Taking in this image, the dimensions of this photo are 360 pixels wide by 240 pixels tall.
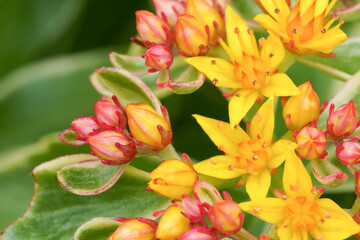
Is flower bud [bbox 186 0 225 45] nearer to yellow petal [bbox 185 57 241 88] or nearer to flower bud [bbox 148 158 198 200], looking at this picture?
yellow petal [bbox 185 57 241 88]

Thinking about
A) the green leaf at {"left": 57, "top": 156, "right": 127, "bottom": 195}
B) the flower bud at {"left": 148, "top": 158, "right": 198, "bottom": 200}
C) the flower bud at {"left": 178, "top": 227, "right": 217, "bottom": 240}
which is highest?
the green leaf at {"left": 57, "top": 156, "right": 127, "bottom": 195}

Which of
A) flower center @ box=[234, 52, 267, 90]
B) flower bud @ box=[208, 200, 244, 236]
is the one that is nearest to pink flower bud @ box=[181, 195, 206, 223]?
flower bud @ box=[208, 200, 244, 236]

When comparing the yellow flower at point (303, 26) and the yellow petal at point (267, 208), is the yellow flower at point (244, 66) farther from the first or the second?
the yellow petal at point (267, 208)

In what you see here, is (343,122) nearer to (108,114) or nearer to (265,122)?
(265,122)

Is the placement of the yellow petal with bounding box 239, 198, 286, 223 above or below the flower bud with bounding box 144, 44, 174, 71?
below

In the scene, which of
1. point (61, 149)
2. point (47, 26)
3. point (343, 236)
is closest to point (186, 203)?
point (343, 236)

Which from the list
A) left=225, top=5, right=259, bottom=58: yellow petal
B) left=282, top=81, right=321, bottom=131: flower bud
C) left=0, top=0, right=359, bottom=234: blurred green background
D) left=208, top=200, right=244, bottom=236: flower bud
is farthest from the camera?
left=0, top=0, right=359, bottom=234: blurred green background

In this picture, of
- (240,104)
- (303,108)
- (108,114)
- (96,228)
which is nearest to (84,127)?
(108,114)
